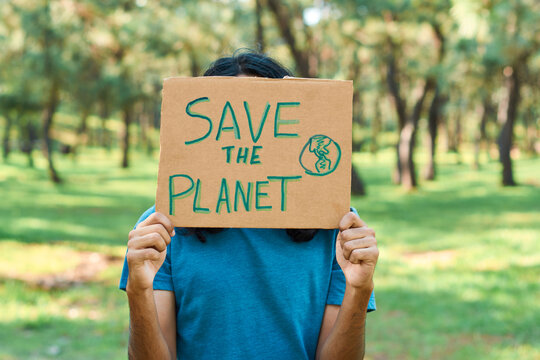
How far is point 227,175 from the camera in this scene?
5.63 feet

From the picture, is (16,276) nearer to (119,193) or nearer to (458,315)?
(458,315)

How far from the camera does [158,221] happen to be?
5.27 ft

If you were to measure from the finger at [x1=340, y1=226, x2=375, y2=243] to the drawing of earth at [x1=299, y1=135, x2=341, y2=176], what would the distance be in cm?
21

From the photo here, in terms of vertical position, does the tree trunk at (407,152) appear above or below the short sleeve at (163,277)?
above

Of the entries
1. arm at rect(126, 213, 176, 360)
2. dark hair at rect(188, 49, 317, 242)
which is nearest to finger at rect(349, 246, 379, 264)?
arm at rect(126, 213, 176, 360)

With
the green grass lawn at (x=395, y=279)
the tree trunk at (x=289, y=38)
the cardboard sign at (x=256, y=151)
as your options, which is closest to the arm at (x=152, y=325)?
the cardboard sign at (x=256, y=151)

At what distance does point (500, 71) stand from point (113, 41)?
15.5 metres

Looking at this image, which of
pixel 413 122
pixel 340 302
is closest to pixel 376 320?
pixel 340 302

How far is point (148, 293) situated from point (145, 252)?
0.13 m

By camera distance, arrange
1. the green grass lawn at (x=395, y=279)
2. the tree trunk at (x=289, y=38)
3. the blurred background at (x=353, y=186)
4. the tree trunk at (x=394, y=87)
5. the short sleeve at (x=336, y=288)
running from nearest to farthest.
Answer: the short sleeve at (x=336, y=288), the green grass lawn at (x=395, y=279), the blurred background at (x=353, y=186), the tree trunk at (x=289, y=38), the tree trunk at (x=394, y=87)

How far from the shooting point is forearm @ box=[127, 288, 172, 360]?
1569 millimetres

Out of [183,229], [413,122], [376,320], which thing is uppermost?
[413,122]

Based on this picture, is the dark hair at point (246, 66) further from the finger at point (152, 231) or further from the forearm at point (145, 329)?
the forearm at point (145, 329)

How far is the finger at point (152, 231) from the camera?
1.55 m
